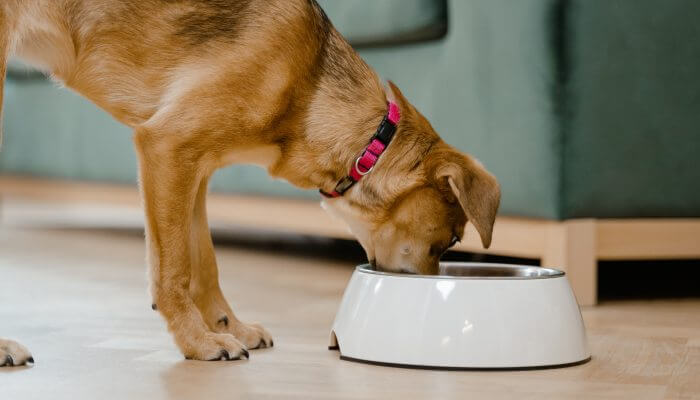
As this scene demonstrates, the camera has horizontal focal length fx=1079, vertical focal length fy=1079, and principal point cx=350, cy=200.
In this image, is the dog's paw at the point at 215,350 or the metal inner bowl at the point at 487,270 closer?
the dog's paw at the point at 215,350

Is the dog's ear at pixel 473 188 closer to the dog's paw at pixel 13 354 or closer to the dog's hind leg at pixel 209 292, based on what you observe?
the dog's hind leg at pixel 209 292

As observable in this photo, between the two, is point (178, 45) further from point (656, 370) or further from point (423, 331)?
point (656, 370)

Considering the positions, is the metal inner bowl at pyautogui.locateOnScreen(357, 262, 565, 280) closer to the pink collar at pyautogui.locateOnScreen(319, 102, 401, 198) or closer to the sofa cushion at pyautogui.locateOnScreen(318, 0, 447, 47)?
the pink collar at pyautogui.locateOnScreen(319, 102, 401, 198)

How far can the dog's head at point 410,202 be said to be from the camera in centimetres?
→ 232

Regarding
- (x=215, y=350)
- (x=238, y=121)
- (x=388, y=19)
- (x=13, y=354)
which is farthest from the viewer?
(x=388, y=19)

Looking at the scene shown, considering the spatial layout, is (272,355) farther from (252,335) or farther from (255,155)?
(255,155)

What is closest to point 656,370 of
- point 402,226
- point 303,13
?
point 402,226

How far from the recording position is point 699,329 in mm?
2508

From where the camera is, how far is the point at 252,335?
2.27 m

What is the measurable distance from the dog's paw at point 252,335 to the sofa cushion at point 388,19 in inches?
46.6

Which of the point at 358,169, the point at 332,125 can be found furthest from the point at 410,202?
the point at 332,125

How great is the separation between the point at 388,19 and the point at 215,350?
55.6 inches

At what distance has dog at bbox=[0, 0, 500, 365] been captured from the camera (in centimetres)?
219

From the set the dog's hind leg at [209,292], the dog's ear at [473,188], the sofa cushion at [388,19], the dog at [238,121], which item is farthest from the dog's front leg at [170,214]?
the sofa cushion at [388,19]
